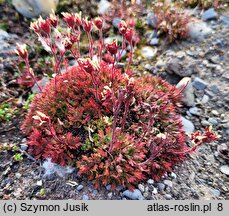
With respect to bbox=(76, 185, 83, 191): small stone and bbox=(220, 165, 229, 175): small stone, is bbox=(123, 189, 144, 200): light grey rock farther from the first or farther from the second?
bbox=(220, 165, 229, 175): small stone

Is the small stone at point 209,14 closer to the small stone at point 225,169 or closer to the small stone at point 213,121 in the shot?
the small stone at point 213,121

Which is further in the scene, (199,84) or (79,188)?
(199,84)

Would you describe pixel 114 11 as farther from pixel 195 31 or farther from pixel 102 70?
pixel 102 70

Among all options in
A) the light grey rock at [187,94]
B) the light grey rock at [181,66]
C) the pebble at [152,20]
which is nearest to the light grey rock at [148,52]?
the light grey rock at [181,66]

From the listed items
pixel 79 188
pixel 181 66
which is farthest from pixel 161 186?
pixel 181 66

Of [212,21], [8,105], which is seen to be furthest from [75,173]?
[212,21]

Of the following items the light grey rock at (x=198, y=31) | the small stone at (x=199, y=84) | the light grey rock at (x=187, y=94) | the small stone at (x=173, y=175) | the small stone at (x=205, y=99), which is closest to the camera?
the small stone at (x=173, y=175)

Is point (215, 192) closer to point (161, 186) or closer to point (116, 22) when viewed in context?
point (161, 186)
